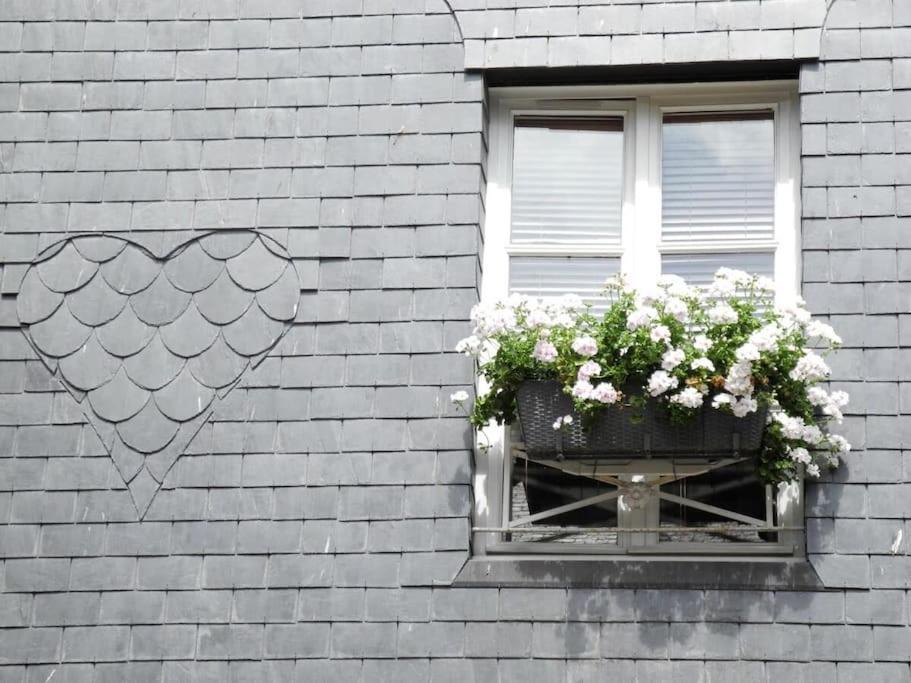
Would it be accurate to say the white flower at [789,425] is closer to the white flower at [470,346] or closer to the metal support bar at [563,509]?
the metal support bar at [563,509]

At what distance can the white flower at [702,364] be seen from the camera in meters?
6.26

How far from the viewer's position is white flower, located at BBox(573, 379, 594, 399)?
632 cm

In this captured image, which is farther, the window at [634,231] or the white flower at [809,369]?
the window at [634,231]

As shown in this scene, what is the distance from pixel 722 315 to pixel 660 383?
369 millimetres

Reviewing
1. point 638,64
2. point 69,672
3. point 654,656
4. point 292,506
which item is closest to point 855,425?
point 654,656

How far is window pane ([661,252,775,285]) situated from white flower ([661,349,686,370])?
0.91 meters

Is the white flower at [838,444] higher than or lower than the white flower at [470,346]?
lower

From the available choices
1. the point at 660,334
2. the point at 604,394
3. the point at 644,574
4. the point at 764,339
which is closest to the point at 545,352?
the point at 604,394

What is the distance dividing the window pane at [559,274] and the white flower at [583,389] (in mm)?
927

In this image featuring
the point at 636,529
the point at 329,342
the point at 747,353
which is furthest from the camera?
the point at 329,342

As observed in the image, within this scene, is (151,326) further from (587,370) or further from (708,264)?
(708,264)

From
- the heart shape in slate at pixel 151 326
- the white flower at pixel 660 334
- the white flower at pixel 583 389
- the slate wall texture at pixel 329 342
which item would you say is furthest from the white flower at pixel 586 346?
the heart shape in slate at pixel 151 326

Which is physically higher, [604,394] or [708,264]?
[708,264]

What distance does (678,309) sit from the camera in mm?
6406
